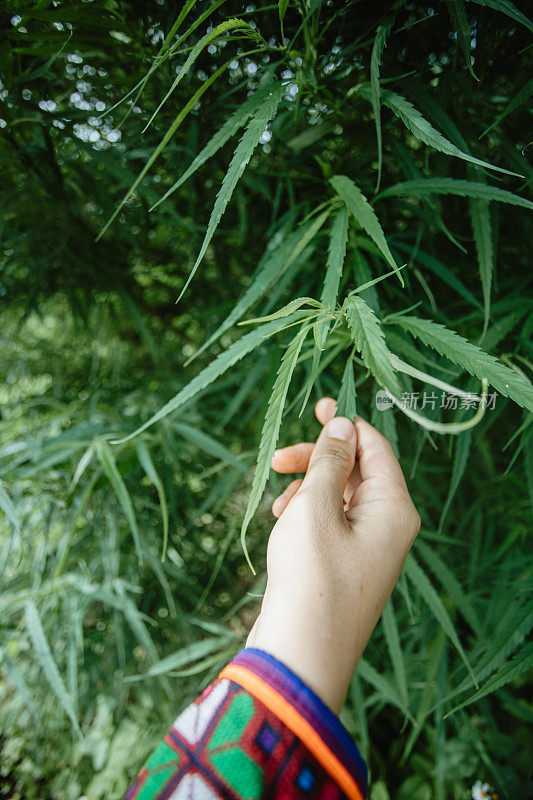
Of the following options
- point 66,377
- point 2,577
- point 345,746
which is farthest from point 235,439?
point 345,746

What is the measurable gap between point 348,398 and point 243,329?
1.40 feet

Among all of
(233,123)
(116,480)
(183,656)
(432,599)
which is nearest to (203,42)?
(233,123)

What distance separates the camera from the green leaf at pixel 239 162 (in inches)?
13.2

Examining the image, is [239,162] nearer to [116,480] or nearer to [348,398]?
[348,398]

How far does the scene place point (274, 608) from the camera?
13.5 inches

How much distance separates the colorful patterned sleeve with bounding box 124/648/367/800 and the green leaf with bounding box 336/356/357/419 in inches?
8.5

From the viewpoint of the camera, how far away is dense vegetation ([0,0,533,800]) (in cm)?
42

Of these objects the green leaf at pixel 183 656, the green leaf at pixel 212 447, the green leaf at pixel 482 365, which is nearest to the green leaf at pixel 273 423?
the green leaf at pixel 482 365

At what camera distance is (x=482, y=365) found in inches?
11.7

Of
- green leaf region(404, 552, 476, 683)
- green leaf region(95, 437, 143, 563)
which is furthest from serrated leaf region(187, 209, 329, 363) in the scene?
green leaf region(404, 552, 476, 683)

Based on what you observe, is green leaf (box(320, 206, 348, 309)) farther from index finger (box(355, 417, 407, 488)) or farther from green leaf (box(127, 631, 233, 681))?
green leaf (box(127, 631, 233, 681))

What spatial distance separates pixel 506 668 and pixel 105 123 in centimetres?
86

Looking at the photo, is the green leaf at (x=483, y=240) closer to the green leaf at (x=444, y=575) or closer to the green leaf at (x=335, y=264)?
the green leaf at (x=335, y=264)

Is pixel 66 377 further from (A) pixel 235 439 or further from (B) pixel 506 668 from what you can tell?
(B) pixel 506 668
